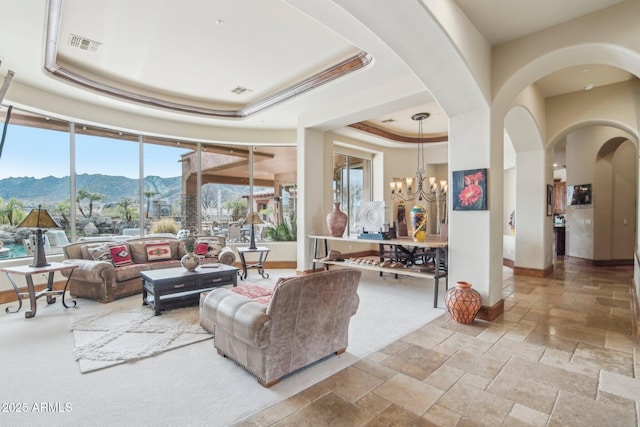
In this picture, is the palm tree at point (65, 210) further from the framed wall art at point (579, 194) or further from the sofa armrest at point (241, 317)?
the framed wall art at point (579, 194)

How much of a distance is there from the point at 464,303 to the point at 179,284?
366 cm

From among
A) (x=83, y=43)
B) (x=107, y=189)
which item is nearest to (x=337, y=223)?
(x=83, y=43)

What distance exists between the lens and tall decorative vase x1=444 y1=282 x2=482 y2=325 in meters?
3.63

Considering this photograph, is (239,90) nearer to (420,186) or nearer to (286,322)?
(420,186)

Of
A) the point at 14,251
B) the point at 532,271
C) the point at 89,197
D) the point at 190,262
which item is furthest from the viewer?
the point at 532,271

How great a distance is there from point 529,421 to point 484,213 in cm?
239

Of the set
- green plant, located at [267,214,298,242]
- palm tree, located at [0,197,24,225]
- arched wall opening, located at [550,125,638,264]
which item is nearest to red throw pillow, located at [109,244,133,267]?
palm tree, located at [0,197,24,225]

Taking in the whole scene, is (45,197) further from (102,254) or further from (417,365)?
(417,365)

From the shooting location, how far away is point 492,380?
249cm

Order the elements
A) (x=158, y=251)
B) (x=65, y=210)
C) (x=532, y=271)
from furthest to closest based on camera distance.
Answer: (x=532, y=271), (x=158, y=251), (x=65, y=210)

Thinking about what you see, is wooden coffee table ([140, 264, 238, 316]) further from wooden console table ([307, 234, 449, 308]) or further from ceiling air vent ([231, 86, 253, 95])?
ceiling air vent ([231, 86, 253, 95])

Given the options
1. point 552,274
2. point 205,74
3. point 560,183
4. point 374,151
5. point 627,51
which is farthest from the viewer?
point 560,183

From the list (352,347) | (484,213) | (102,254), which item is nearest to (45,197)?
(102,254)

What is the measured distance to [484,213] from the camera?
Answer: 3.86m
